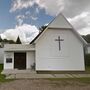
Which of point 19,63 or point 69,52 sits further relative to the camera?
point 19,63

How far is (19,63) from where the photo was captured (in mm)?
22562

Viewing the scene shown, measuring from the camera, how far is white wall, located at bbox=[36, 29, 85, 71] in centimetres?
2019

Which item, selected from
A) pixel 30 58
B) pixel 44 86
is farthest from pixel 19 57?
pixel 44 86

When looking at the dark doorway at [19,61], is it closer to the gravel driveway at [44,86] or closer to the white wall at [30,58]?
the white wall at [30,58]

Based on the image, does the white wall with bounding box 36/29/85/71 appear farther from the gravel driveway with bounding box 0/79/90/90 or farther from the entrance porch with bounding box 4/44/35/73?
the gravel driveway with bounding box 0/79/90/90

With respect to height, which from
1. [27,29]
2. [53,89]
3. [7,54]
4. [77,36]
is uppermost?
[27,29]

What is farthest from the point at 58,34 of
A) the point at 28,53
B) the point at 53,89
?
the point at 53,89

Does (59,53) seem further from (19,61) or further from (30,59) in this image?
(19,61)

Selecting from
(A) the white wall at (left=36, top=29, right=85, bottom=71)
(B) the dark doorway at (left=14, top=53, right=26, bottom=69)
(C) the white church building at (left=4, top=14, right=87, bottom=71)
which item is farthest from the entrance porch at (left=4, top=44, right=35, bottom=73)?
(A) the white wall at (left=36, top=29, right=85, bottom=71)

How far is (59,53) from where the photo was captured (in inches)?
809

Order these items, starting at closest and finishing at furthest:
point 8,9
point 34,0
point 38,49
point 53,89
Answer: point 53,89
point 34,0
point 38,49
point 8,9

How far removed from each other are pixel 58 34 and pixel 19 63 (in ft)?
20.5

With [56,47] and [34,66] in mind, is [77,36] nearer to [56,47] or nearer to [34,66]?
[56,47]

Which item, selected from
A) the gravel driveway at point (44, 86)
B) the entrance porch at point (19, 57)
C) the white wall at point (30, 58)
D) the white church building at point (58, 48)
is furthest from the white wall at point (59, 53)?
the gravel driveway at point (44, 86)
